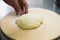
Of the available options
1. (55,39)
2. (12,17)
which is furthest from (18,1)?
(55,39)

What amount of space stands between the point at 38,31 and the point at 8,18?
5.2 inches

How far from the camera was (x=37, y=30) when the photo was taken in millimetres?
399

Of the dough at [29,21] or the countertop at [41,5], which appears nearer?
the dough at [29,21]

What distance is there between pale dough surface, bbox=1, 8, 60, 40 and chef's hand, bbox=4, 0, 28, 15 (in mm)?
29

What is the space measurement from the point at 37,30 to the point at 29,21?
0.04m

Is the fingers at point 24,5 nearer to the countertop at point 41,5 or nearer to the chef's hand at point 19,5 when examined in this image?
the chef's hand at point 19,5

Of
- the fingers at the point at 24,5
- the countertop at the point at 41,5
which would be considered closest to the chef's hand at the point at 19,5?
the fingers at the point at 24,5

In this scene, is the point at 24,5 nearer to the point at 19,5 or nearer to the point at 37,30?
the point at 19,5

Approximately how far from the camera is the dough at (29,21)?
15.9 inches

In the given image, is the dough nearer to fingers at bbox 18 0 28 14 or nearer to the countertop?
fingers at bbox 18 0 28 14

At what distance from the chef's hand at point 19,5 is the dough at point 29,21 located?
0.10ft

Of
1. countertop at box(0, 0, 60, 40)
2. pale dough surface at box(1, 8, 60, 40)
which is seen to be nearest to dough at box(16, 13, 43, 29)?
pale dough surface at box(1, 8, 60, 40)

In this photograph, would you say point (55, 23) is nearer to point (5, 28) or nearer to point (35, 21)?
point (35, 21)

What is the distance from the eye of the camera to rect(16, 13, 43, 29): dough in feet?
1.33
